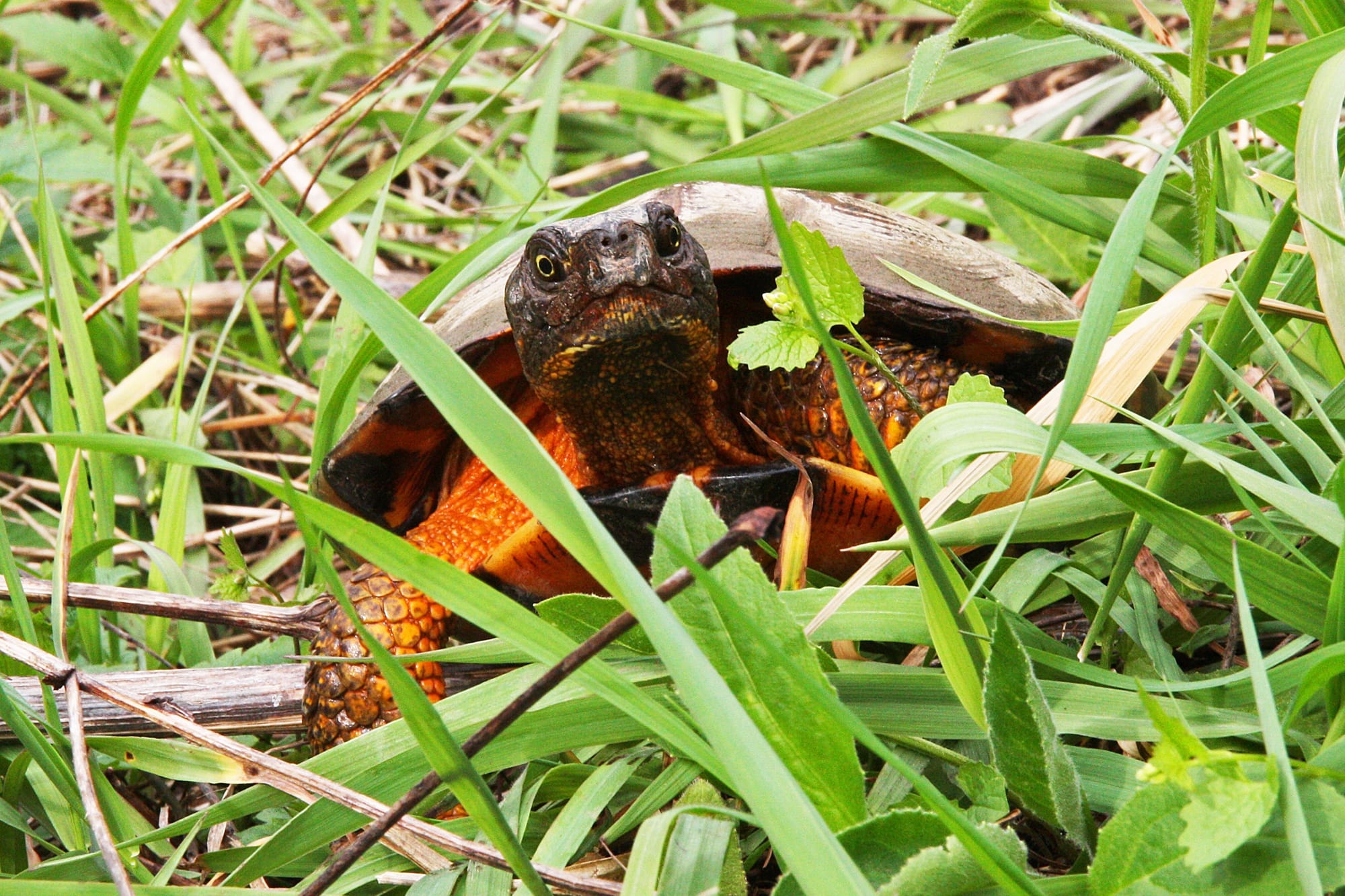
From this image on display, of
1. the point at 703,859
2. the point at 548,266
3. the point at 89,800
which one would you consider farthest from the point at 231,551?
the point at 703,859

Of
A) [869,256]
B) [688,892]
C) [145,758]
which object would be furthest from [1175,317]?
[145,758]

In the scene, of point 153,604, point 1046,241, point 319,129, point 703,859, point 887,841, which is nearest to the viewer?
point 887,841

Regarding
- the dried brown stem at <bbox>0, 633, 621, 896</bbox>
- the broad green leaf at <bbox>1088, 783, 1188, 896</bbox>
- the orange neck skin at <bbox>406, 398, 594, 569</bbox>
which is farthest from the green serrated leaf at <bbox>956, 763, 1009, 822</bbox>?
the orange neck skin at <bbox>406, 398, 594, 569</bbox>

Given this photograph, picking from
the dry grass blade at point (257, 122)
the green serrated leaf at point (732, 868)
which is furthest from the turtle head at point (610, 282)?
the dry grass blade at point (257, 122)

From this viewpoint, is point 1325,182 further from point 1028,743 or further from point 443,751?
point 443,751

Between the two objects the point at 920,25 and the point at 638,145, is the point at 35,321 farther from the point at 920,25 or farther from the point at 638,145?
the point at 920,25

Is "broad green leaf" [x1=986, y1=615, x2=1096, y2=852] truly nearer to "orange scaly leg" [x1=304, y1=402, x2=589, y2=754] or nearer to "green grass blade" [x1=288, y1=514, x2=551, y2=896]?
"green grass blade" [x1=288, y1=514, x2=551, y2=896]
